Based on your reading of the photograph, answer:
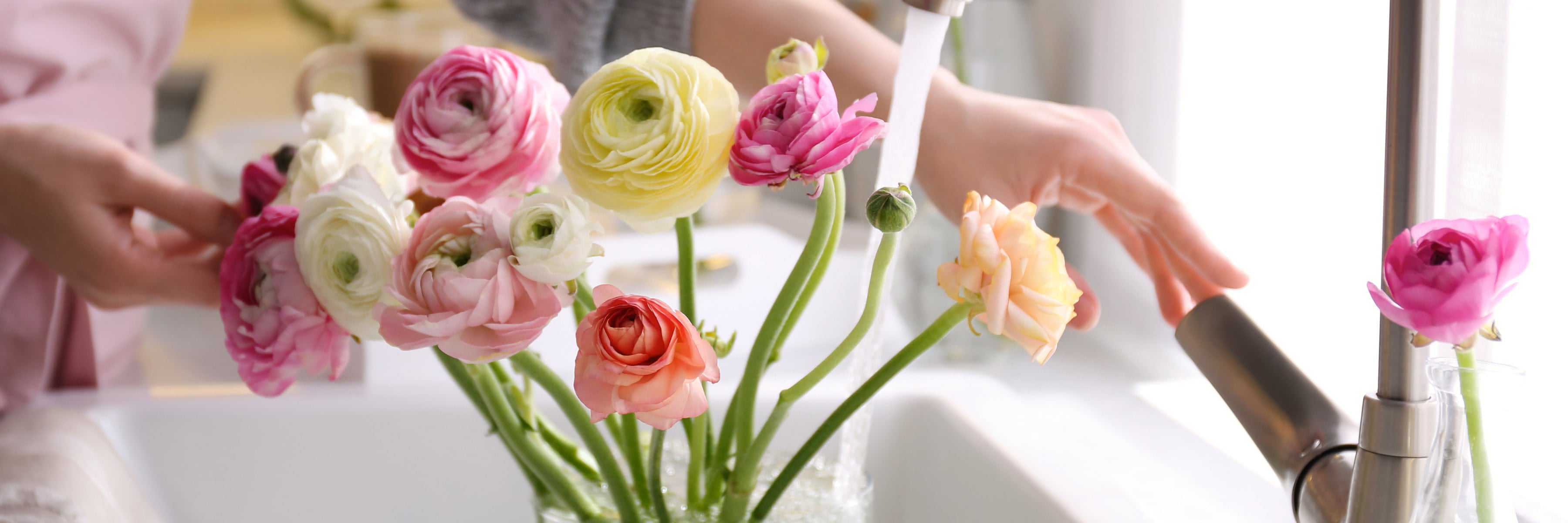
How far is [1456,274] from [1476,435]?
6 cm

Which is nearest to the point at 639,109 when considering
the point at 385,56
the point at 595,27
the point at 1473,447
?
the point at 1473,447

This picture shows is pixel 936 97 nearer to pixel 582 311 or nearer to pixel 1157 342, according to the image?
pixel 582 311

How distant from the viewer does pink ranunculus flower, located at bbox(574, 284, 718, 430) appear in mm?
266

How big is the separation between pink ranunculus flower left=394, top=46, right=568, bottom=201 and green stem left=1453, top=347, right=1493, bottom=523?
227mm

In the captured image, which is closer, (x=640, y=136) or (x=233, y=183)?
(x=640, y=136)

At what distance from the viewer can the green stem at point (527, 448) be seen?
0.35 m

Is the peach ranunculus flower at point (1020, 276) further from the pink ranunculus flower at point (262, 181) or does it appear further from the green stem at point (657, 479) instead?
the pink ranunculus flower at point (262, 181)

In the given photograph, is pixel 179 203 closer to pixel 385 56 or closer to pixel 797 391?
pixel 797 391

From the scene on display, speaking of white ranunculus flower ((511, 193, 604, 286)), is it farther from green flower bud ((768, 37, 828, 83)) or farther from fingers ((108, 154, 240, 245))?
fingers ((108, 154, 240, 245))

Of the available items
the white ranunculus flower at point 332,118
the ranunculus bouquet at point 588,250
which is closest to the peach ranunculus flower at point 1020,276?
the ranunculus bouquet at point 588,250

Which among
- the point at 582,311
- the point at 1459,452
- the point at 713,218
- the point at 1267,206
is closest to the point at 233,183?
the point at 713,218

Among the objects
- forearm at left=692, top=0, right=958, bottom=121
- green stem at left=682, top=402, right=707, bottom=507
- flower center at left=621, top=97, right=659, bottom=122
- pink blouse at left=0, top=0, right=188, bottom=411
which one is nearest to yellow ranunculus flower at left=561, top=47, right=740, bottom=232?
flower center at left=621, top=97, right=659, bottom=122

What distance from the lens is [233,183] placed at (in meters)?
0.98

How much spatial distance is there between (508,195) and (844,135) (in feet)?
0.36
